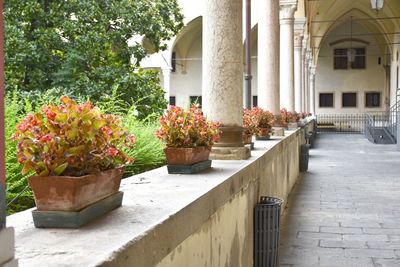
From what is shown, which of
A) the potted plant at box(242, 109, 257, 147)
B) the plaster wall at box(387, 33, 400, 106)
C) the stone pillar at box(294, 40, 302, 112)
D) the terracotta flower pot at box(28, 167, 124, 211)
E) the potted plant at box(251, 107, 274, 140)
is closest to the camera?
the terracotta flower pot at box(28, 167, 124, 211)

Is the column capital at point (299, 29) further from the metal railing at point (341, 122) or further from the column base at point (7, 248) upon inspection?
the column base at point (7, 248)

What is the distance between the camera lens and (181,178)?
11.2ft

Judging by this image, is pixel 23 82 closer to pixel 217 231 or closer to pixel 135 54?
pixel 135 54

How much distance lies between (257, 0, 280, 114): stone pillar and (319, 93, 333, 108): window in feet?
95.5

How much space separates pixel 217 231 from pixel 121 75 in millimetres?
6726

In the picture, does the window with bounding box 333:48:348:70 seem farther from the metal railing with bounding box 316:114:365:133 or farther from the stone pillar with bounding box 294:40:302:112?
the stone pillar with bounding box 294:40:302:112

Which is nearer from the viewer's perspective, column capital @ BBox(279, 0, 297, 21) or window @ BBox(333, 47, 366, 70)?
column capital @ BBox(279, 0, 297, 21)

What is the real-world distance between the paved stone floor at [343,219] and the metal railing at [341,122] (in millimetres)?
22741

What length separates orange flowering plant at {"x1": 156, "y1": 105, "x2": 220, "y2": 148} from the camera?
379 cm

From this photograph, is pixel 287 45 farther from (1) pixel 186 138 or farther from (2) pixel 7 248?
(2) pixel 7 248

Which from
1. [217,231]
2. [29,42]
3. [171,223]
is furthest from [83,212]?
[29,42]

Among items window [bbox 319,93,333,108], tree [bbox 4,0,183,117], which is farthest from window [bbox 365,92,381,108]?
tree [bbox 4,0,183,117]

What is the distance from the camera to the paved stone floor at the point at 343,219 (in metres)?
5.29

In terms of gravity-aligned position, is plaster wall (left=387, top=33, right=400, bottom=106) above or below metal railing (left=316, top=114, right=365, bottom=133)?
above
